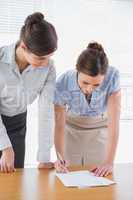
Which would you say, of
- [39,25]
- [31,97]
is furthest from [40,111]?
[39,25]

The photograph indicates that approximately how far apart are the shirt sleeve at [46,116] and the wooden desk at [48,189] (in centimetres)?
14

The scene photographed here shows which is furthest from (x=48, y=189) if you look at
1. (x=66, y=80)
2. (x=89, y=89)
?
(x=66, y=80)

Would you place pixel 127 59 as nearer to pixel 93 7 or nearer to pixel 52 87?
pixel 93 7

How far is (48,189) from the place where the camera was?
140 cm

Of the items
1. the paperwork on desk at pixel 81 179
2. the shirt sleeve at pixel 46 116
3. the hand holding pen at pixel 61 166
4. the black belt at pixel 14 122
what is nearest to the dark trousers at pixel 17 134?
the black belt at pixel 14 122

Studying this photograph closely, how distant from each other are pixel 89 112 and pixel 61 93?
23cm

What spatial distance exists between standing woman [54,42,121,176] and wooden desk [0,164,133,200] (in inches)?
5.1

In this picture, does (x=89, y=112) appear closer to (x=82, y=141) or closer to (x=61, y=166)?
(x=82, y=141)

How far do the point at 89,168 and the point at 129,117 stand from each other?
173 centimetres

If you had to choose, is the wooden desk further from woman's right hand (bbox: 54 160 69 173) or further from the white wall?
the white wall

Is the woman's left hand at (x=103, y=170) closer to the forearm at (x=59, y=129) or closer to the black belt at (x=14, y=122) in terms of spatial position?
the forearm at (x=59, y=129)

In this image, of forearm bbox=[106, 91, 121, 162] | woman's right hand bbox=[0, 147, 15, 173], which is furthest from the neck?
forearm bbox=[106, 91, 121, 162]

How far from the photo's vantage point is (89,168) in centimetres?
175

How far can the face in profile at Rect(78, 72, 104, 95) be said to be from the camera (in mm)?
1672
